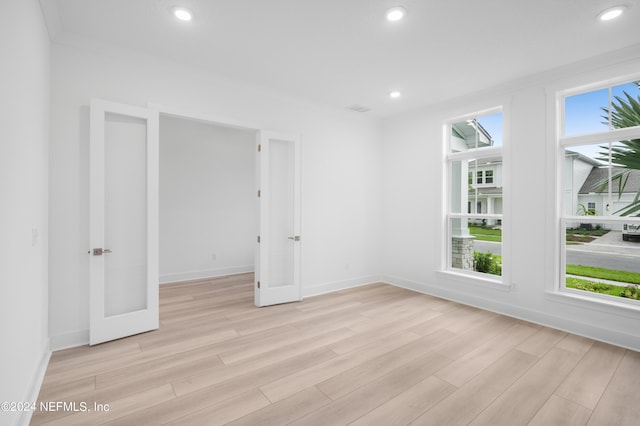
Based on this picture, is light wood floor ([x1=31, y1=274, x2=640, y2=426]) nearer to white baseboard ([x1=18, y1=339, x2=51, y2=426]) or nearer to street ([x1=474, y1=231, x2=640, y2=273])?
white baseboard ([x1=18, y1=339, x2=51, y2=426])

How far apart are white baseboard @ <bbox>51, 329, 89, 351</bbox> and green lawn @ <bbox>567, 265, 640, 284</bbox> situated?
5.14 metres

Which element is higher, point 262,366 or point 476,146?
point 476,146

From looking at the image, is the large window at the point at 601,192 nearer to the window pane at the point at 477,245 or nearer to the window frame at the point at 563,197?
the window frame at the point at 563,197

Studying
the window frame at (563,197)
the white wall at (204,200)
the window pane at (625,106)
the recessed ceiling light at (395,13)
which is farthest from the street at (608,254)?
the white wall at (204,200)

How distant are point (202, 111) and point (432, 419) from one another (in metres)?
3.66

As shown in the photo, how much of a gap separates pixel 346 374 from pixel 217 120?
3.09 m

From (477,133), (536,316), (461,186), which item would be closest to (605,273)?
(536,316)

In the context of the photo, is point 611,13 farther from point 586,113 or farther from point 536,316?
A: point 536,316

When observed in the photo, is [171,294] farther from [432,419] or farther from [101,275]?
[432,419]

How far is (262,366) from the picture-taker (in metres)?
2.50

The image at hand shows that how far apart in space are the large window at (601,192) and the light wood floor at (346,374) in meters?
0.75

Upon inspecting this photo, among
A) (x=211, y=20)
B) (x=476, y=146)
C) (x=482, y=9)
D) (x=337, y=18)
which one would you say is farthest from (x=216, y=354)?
(x=476, y=146)

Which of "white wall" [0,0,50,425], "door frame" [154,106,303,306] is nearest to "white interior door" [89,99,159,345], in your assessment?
"door frame" [154,106,303,306]

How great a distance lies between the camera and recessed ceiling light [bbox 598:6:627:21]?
2.35 metres
